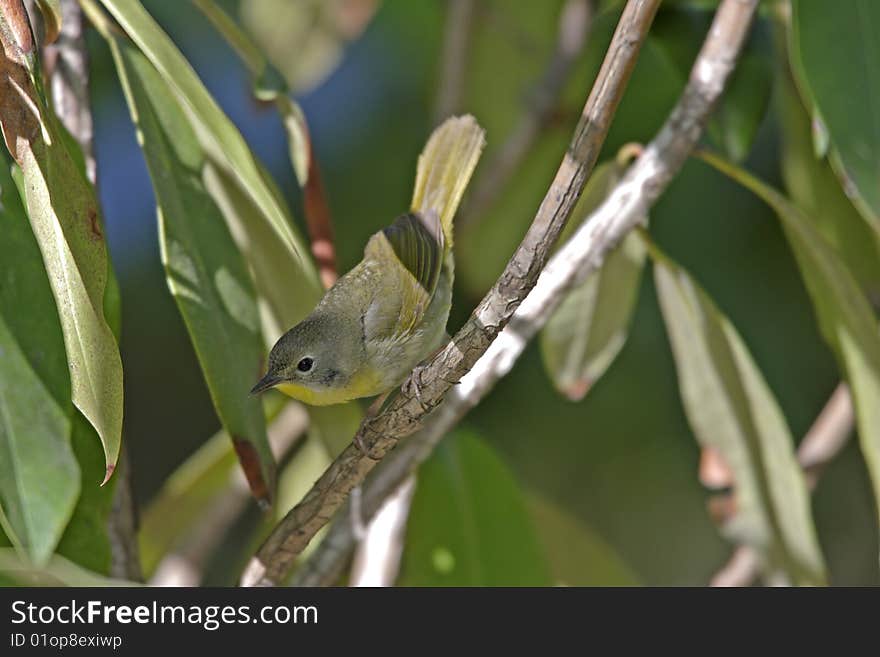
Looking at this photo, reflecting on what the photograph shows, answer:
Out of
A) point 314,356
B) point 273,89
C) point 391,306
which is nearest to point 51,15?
point 273,89

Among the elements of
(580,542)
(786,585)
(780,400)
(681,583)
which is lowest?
(681,583)

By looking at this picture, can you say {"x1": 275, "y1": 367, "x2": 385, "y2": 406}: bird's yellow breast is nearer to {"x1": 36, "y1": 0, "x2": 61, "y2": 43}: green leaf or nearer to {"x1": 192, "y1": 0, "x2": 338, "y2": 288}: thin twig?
{"x1": 192, "y1": 0, "x2": 338, "y2": 288}: thin twig

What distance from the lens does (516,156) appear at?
2.68 m

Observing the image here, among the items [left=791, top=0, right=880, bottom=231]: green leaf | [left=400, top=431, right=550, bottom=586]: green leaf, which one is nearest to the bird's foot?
[left=791, top=0, right=880, bottom=231]: green leaf

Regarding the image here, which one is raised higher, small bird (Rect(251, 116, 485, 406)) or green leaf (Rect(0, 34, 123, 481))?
green leaf (Rect(0, 34, 123, 481))

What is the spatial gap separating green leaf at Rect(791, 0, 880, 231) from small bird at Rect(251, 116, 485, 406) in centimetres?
60

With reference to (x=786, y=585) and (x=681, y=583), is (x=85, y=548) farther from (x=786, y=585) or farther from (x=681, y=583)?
(x=681, y=583)

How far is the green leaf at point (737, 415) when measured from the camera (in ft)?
6.63

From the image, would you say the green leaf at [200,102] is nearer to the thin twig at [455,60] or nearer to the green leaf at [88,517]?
the green leaf at [88,517]

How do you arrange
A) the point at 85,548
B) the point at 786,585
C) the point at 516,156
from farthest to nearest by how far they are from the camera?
the point at 516,156 → the point at 786,585 → the point at 85,548

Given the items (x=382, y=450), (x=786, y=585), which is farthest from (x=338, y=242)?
(x=382, y=450)

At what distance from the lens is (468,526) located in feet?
7.15

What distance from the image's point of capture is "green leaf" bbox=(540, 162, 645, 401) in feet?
7.00

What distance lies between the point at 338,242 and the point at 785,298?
1.30 meters
